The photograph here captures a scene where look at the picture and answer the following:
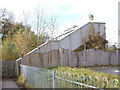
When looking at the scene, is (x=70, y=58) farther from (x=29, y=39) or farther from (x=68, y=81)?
(x=68, y=81)

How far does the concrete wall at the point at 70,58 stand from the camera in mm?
16859

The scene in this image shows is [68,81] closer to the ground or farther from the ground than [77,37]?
closer to the ground

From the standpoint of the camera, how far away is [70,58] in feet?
62.1

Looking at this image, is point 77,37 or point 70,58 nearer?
point 70,58

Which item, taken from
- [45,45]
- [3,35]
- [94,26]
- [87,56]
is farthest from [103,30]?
[3,35]

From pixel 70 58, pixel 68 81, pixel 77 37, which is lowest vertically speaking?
pixel 70 58

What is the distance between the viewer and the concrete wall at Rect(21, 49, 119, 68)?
16.9 m

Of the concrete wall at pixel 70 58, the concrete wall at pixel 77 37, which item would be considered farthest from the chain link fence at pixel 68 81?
the concrete wall at pixel 77 37

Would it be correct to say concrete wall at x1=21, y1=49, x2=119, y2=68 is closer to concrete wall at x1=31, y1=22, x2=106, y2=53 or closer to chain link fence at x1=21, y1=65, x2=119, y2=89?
concrete wall at x1=31, y1=22, x2=106, y2=53

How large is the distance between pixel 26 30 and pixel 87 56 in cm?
633

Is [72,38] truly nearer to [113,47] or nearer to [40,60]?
[113,47]

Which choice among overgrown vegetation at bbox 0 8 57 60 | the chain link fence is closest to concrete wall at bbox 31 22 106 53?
overgrown vegetation at bbox 0 8 57 60

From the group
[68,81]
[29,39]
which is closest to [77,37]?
[29,39]

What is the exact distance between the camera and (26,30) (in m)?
22.1
